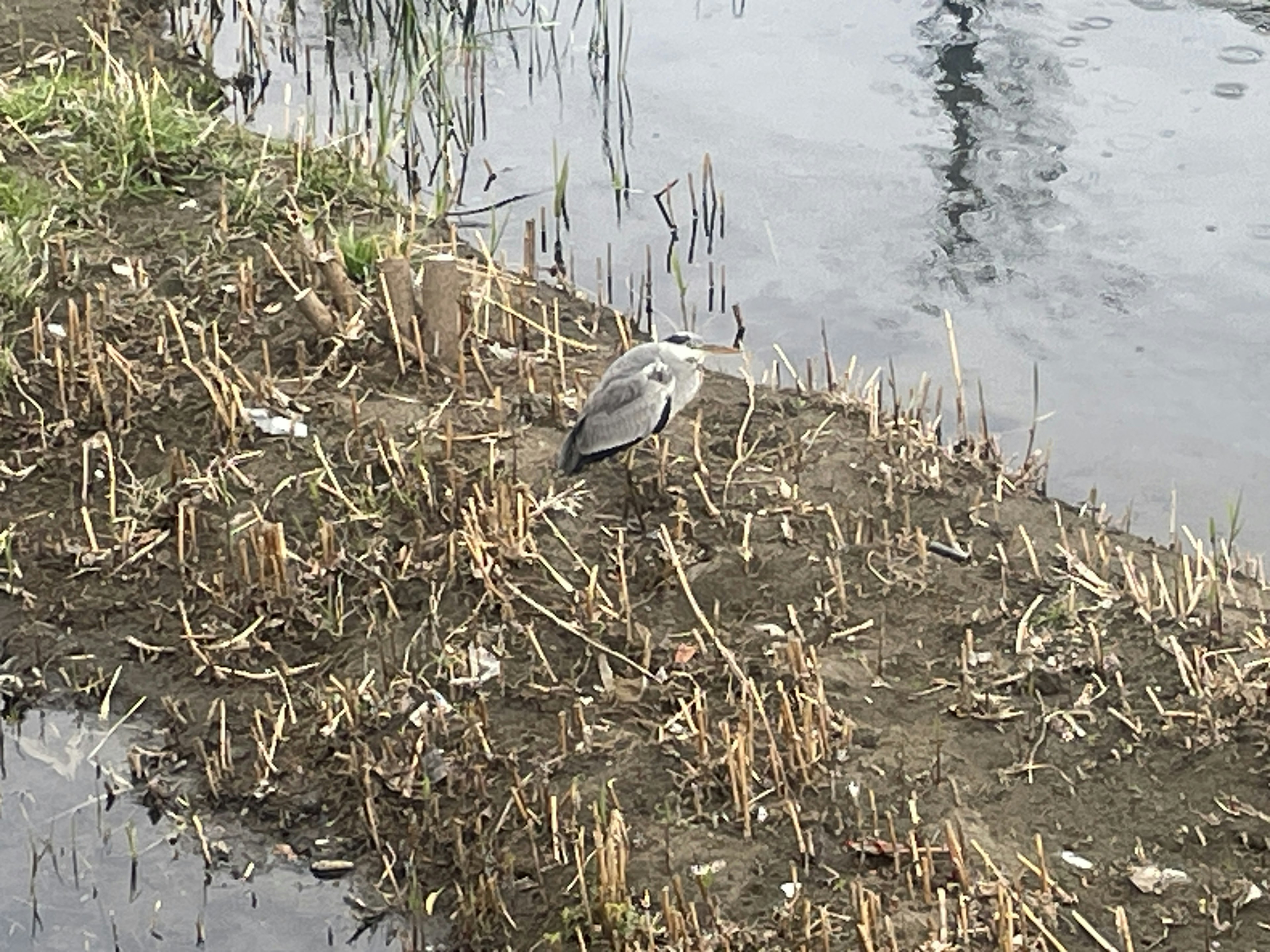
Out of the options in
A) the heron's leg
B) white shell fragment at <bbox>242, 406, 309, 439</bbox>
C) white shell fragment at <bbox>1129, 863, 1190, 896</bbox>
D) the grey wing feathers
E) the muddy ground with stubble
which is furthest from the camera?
white shell fragment at <bbox>242, 406, 309, 439</bbox>

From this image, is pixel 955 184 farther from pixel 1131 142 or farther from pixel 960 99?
pixel 1131 142

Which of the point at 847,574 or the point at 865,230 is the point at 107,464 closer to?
the point at 847,574

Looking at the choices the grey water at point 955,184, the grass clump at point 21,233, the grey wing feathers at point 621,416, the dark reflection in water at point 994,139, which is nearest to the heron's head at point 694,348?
the grey wing feathers at point 621,416

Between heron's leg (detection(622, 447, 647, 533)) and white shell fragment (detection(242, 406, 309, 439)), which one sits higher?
white shell fragment (detection(242, 406, 309, 439))

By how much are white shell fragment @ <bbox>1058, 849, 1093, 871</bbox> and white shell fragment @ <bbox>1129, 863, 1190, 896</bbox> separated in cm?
10

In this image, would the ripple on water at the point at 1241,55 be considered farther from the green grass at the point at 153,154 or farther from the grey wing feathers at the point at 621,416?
the grey wing feathers at the point at 621,416

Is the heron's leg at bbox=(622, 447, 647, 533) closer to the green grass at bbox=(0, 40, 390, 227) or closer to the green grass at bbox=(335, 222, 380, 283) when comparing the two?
the green grass at bbox=(335, 222, 380, 283)

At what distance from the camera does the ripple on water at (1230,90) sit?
8.74 meters

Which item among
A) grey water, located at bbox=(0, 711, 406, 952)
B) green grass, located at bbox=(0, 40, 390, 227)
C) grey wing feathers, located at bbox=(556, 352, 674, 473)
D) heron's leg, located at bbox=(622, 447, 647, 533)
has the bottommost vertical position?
grey water, located at bbox=(0, 711, 406, 952)

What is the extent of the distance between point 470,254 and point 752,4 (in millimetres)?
3377

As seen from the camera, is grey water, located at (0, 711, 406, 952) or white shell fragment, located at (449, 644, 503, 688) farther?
white shell fragment, located at (449, 644, 503, 688)

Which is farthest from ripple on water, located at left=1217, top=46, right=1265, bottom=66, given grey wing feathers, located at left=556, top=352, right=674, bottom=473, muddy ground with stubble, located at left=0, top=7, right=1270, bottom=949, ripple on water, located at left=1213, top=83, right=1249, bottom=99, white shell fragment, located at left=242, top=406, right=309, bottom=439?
white shell fragment, located at left=242, top=406, right=309, bottom=439

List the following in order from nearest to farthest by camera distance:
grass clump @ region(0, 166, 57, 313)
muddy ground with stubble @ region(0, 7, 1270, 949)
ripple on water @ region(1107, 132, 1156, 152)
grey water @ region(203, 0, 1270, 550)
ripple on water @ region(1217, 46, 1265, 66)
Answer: muddy ground with stubble @ region(0, 7, 1270, 949)
grass clump @ region(0, 166, 57, 313)
grey water @ region(203, 0, 1270, 550)
ripple on water @ region(1107, 132, 1156, 152)
ripple on water @ region(1217, 46, 1265, 66)

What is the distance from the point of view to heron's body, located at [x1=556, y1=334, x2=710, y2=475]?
17.7ft
